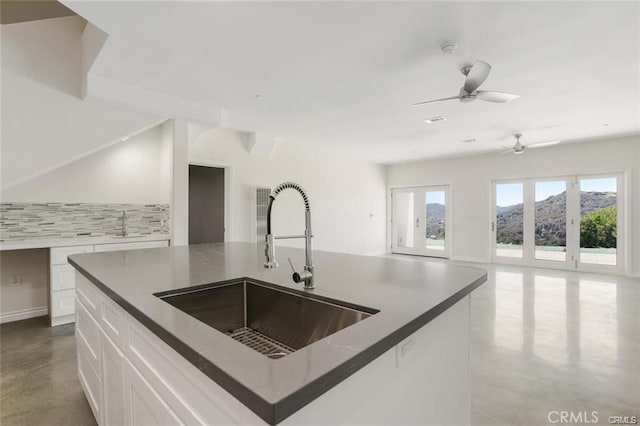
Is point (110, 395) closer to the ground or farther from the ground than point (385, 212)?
closer to the ground

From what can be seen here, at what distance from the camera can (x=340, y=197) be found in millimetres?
7625

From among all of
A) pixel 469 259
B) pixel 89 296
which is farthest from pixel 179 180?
pixel 469 259

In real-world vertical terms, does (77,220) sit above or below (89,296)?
above

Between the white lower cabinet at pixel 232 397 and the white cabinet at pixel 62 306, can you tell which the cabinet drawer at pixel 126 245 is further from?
the white lower cabinet at pixel 232 397

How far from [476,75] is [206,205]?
5187mm

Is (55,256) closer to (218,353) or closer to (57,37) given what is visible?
(57,37)

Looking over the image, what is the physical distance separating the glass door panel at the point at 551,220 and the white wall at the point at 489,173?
34 centimetres

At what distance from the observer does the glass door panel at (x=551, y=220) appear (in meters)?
6.64

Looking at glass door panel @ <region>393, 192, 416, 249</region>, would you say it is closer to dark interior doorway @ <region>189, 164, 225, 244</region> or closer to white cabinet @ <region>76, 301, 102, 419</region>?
dark interior doorway @ <region>189, 164, 225, 244</region>

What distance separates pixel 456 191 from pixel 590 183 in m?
2.60

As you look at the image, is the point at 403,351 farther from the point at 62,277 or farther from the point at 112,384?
the point at 62,277

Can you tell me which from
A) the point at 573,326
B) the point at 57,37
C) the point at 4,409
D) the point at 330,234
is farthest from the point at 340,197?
the point at 4,409

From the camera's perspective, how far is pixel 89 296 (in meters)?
1.77

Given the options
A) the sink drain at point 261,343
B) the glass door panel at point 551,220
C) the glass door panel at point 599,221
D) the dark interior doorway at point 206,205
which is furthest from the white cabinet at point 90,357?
the glass door panel at point 599,221
